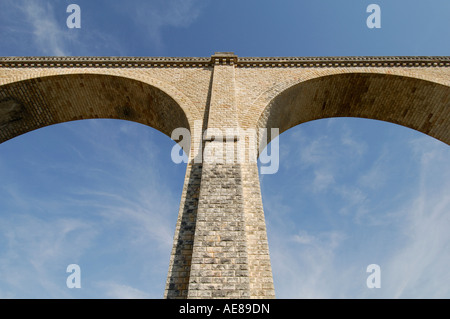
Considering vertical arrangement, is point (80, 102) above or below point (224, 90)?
above

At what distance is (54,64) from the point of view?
27.8 ft

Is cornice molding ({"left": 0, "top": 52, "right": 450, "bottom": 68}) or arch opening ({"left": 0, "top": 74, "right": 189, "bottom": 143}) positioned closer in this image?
arch opening ({"left": 0, "top": 74, "right": 189, "bottom": 143})

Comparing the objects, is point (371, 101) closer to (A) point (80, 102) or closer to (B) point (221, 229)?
(B) point (221, 229)

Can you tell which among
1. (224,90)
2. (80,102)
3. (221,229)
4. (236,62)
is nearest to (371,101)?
(236,62)

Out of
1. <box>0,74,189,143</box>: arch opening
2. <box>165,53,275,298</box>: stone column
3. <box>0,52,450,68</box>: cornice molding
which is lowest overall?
<box>165,53,275,298</box>: stone column

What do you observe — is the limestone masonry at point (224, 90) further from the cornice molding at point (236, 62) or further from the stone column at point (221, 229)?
the stone column at point (221, 229)

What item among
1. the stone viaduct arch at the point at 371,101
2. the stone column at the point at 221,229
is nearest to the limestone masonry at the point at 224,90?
the stone viaduct arch at the point at 371,101

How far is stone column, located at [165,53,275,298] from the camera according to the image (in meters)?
4.12

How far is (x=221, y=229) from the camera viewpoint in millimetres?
4633

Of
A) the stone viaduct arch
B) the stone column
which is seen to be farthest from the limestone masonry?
the stone column

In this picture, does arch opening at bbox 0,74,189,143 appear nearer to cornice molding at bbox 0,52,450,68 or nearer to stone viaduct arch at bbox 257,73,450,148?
cornice molding at bbox 0,52,450,68
